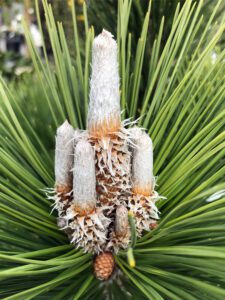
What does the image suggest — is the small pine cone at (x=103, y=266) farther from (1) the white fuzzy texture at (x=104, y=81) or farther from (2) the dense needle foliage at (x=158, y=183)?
(1) the white fuzzy texture at (x=104, y=81)

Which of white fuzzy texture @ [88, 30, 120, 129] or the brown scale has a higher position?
white fuzzy texture @ [88, 30, 120, 129]

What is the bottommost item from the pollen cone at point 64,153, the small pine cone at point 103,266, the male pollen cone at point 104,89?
the small pine cone at point 103,266

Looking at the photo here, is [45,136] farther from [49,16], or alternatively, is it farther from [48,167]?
[49,16]

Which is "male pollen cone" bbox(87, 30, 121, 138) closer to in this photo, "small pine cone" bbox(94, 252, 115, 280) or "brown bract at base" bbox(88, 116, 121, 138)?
"brown bract at base" bbox(88, 116, 121, 138)

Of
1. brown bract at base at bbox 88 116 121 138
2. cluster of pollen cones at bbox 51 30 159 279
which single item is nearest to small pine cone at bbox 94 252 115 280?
cluster of pollen cones at bbox 51 30 159 279

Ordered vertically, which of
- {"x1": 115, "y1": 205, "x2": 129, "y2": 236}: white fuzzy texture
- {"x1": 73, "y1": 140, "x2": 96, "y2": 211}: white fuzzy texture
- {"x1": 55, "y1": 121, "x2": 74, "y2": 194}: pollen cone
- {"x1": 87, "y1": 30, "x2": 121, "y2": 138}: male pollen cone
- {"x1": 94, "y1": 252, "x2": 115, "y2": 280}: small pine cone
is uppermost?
{"x1": 87, "y1": 30, "x2": 121, "y2": 138}: male pollen cone

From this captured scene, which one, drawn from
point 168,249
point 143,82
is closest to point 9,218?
point 168,249

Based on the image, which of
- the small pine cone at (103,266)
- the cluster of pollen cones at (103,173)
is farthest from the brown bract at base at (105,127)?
the small pine cone at (103,266)
